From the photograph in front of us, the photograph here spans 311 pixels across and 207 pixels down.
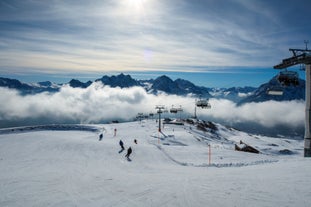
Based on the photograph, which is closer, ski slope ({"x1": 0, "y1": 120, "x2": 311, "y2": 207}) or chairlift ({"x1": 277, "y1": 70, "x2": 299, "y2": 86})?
ski slope ({"x1": 0, "y1": 120, "x2": 311, "y2": 207})

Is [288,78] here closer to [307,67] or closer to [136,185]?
[307,67]

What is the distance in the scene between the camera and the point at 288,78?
72.6ft

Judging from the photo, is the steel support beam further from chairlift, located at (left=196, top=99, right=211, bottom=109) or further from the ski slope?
chairlift, located at (left=196, top=99, right=211, bottom=109)

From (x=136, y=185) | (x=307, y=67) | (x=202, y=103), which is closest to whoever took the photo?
(x=136, y=185)

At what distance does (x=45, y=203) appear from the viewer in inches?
436

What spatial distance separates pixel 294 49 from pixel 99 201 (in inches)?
823

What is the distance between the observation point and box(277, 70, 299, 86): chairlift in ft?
72.0

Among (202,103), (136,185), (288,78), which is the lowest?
(136,185)

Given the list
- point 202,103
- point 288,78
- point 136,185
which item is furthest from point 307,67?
point 202,103

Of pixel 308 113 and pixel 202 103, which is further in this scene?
pixel 202 103

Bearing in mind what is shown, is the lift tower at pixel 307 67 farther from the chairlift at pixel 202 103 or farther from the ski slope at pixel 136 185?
the chairlift at pixel 202 103

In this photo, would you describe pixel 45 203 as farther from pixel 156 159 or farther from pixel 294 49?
pixel 294 49

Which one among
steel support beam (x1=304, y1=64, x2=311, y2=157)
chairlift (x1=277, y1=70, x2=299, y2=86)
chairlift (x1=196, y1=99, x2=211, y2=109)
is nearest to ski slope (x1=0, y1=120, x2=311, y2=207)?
steel support beam (x1=304, y1=64, x2=311, y2=157)

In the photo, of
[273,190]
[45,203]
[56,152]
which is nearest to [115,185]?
[45,203]
